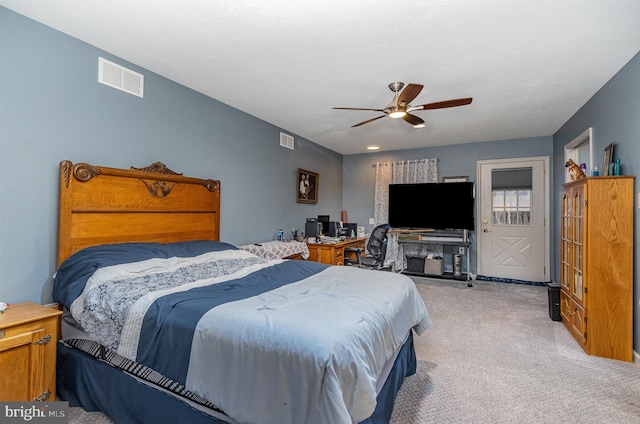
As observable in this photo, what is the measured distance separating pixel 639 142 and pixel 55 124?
4556 mm

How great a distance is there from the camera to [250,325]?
1378mm

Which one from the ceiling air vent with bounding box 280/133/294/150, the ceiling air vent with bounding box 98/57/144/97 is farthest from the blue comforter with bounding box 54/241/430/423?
the ceiling air vent with bounding box 280/133/294/150

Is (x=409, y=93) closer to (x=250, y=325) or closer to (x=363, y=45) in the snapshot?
(x=363, y=45)

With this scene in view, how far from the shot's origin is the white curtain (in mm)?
5965

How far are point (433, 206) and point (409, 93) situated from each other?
338cm

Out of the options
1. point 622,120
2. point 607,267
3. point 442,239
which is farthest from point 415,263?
point 622,120

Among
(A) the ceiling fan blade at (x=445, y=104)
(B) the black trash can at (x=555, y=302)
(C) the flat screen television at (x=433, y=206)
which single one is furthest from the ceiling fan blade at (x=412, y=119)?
(C) the flat screen television at (x=433, y=206)

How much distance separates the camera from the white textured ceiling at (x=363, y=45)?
202 cm

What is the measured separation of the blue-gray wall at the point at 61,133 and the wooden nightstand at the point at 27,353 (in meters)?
0.48

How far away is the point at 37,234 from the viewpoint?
7.16 feet

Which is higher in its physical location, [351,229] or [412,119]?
[412,119]

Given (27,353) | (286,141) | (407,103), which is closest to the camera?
(27,353)

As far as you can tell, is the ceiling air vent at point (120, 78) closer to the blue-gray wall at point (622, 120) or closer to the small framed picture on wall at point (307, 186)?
the small framed picture on wall at point (307, 186)

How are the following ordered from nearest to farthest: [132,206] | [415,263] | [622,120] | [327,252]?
[132,206], [622,120], [327,252], [415,263]
